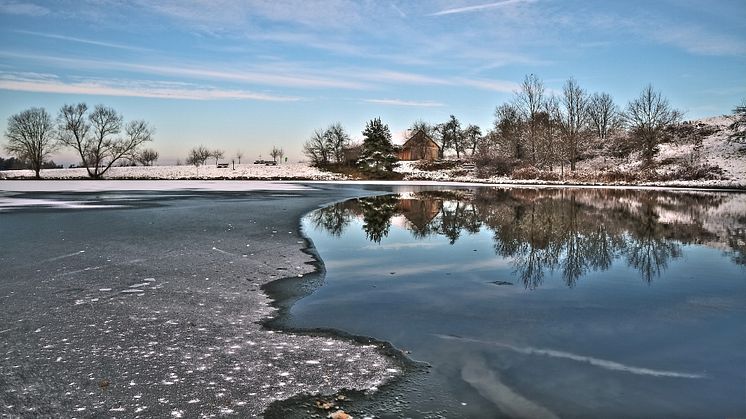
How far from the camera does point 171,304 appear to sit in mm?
6523

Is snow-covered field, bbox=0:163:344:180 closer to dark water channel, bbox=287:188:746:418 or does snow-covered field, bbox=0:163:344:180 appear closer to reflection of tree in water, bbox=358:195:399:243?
reflection of tree in water, bbox=358:195:399:243

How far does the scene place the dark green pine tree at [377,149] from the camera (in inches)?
2938

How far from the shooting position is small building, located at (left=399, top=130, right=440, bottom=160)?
358 ft

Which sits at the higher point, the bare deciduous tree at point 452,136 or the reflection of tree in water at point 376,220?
the bare deciduous tree at point 452,136

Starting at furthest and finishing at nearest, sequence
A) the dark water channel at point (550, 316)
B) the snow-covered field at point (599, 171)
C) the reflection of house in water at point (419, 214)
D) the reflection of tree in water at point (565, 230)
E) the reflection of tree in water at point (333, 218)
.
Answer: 1. the snow-covered field at point (599, 171)
2. the reflection of house in water at point (419, 214)
3. the reflection of tree in water at point (333, 218)
4. the reflection of tree in water at point (565, 230)
5. the dark water channel at point (550, 316)

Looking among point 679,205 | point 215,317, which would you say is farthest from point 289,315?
point 679,205

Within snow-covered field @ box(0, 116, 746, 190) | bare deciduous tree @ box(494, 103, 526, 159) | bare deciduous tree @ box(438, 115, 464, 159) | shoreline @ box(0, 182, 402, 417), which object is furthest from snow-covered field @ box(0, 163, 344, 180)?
shoreline @ box(0, 182, 402, 417)

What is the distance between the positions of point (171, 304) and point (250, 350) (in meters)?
2.18

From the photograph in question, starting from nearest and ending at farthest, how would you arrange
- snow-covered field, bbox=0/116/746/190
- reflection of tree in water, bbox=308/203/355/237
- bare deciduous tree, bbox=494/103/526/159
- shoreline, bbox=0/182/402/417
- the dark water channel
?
shoreline, bbox=0/182/402/417 < the dark water channel < reflection of tree in water, bbox=308/203/355/237 < snow-covered field, bbox=0/116/746/190 < bare deciduous tree, bbox=494/103/526/159

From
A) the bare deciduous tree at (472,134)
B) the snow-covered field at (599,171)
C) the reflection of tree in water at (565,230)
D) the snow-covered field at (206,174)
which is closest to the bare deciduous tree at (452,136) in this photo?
the bare deciduous tree at (472,134)

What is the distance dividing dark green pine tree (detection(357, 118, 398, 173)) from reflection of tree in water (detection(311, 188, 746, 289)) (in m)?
51.2

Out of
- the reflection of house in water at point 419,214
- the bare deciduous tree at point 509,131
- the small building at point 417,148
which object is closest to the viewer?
the reflection of house in water at point 419,214

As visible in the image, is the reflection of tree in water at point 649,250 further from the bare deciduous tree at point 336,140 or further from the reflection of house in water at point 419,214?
the bare deciduous tree at point 336,140

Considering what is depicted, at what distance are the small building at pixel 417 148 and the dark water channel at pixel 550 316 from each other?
9603 centimetres
